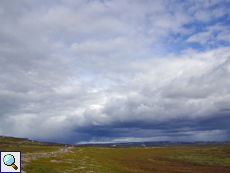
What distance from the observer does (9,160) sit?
24.0 m

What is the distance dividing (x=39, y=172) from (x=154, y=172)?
106 feet

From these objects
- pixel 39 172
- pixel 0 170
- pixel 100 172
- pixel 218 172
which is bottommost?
pixel 218 172

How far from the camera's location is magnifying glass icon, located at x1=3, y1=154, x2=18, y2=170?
2370cm

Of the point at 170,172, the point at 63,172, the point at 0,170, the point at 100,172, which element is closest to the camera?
the point at 0,170

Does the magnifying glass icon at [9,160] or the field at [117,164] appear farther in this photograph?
the field at [117,164]

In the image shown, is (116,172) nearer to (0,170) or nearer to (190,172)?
(190,172)

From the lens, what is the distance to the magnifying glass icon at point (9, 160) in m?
23.7

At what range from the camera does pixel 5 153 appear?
24047mm

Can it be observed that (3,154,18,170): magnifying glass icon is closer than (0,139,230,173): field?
Yes

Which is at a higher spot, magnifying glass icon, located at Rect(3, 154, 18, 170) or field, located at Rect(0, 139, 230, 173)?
magnifying glass icon, located at Rect(3, 154, 18, 170)

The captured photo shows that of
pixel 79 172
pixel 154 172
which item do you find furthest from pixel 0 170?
pixel 154 172

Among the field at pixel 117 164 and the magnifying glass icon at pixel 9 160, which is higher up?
the magnifying glass icon at pixel 9 160

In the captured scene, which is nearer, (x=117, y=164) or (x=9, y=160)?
(x=9, y=160)

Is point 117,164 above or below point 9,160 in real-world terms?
below
